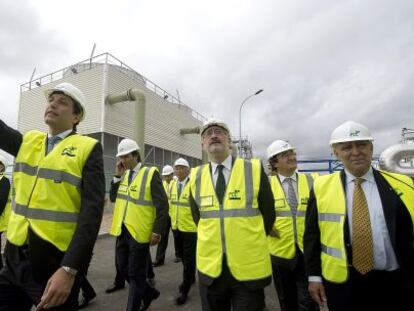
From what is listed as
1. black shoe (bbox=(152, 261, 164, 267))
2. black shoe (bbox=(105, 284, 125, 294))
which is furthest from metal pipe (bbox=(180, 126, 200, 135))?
black shoe (bbox=(105, 284, 125, 294))

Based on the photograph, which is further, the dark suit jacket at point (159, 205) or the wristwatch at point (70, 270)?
the dark suit jacket at point (159, 205)

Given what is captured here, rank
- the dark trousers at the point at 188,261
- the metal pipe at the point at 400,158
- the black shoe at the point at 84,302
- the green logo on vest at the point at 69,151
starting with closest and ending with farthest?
1. the green logo on vest at the point at 69,151
2. the black shoe at the point at 84,302
3. the dark trousers at the point at 188,261
4. the metal pipe at the point at 400,158

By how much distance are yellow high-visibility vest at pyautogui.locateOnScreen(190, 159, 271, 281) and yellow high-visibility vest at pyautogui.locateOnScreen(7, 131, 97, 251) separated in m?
1.07

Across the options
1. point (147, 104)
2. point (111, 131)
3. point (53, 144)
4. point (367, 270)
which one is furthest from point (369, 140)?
point (147, 104)

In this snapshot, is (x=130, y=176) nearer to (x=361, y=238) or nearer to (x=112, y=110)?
(x=361, y=238)

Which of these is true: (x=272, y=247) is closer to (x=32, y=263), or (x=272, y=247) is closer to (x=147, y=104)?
(x=32, y=263)

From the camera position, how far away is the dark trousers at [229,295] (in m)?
2.25

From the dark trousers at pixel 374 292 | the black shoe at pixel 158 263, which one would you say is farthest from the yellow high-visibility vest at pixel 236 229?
the black shoe at pixel 158 263

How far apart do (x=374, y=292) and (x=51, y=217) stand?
2.24 metres

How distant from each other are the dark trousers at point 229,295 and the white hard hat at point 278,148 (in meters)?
1.97

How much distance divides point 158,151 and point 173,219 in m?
13.5

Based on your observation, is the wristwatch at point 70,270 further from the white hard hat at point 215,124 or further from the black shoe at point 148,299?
the black shoe at point 148,299

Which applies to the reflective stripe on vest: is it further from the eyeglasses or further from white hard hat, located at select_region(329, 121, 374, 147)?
white hard hat, located at select_region(329, 121, 374, 147)

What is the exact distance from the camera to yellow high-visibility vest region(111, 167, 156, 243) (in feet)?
12.4
